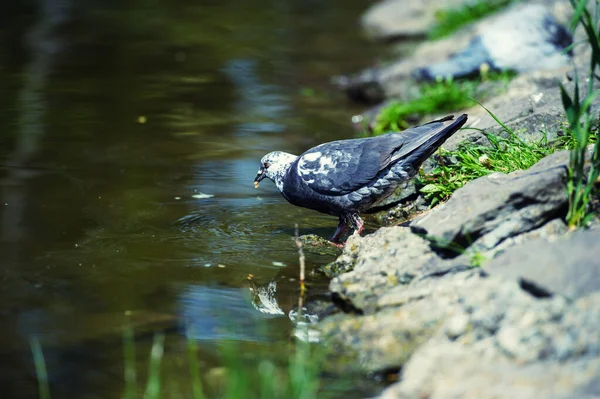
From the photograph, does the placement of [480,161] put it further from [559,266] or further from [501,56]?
[501,56]

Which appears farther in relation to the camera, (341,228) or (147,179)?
(147,179)

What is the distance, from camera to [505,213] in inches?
183

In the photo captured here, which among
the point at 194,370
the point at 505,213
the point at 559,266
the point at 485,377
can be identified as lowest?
the point at 194,370

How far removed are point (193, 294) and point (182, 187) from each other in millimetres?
2262

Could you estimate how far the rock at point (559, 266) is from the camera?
149 inches

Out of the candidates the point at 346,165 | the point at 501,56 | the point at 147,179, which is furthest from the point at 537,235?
the point at 501,56

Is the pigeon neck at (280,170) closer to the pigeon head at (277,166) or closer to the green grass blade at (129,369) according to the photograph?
the pigeon head at (277,166)

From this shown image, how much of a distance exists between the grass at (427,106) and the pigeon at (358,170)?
7.95 ft

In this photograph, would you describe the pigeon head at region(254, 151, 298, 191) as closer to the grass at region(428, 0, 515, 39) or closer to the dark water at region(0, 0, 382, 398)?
the dark water at region(0, 0, 382, 398)

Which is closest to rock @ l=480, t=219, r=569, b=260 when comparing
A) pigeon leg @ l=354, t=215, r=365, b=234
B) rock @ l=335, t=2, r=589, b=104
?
pigeon leg @ l=354, t=215, r=365, b=234

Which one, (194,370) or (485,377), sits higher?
(485,377)

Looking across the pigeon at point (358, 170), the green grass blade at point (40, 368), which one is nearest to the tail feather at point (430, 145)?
the pigeon at point (358, 170)

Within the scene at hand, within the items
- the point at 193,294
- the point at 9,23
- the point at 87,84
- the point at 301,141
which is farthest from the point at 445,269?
the point at 9,23

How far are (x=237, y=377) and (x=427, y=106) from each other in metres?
5.74
